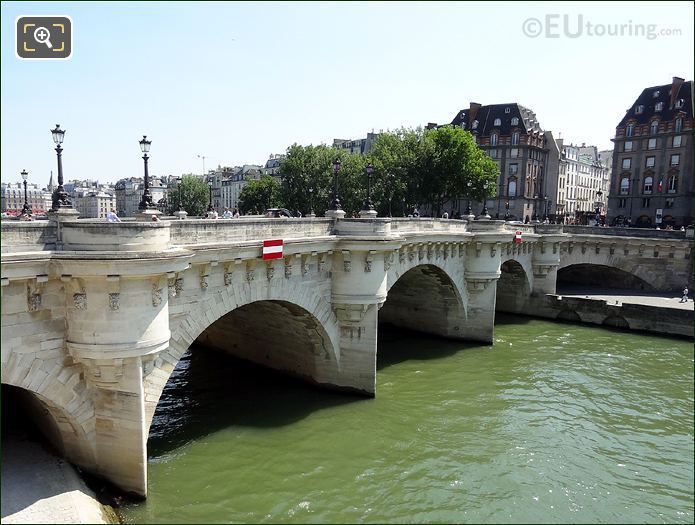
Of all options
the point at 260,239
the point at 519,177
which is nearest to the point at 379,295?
the point at 260,239

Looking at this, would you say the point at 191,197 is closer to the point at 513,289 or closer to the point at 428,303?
the point at 513,289

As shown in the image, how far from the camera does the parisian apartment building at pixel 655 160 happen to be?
187 ft

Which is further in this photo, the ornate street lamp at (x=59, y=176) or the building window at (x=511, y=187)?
the building window at (x=511, y=187)

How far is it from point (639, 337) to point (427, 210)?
141 feet

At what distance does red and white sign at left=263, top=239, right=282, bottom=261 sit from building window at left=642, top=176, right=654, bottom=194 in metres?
57.2

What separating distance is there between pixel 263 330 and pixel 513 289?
854 inches

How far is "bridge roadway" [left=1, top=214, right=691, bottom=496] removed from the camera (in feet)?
37.6

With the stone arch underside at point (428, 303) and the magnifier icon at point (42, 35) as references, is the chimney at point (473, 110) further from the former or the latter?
the magnifier icon at point (42, 35)

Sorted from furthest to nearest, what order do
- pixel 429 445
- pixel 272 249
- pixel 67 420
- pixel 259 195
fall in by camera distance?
pixel 259 195 → pixel 429 445 → pixel 272 249 → pixel 67 420

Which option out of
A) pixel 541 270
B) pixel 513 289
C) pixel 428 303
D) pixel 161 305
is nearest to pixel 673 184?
pixel 541 270

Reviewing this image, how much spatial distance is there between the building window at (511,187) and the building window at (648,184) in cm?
1668

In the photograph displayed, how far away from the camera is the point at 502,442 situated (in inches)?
694

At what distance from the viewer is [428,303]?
1222 inches

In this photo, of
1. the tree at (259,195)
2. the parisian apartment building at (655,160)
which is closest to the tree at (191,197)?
the tree at (259,195)
